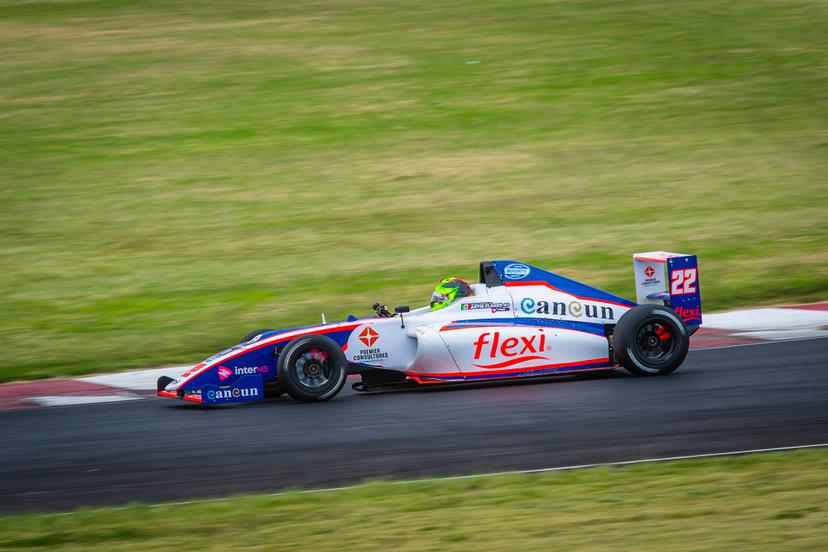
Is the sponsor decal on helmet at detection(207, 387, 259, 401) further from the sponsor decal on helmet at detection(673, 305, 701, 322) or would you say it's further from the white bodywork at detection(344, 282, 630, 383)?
the sponsor decal on helmet at detection(673, 305, 701, 322)

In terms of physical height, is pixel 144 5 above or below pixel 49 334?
above

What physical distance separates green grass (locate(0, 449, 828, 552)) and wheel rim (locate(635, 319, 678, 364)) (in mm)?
3373

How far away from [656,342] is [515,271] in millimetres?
1562

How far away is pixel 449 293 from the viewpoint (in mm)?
11227

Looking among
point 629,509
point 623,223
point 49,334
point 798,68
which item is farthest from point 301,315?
point 798,68

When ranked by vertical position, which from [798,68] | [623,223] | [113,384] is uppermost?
[798,68]

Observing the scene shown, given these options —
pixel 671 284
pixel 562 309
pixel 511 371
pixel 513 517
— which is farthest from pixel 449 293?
pixel 513 517

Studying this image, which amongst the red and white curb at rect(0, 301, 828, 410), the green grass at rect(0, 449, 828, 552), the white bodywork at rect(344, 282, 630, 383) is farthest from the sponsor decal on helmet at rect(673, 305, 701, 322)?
the green grass at rect(0, 449, 828, 552)

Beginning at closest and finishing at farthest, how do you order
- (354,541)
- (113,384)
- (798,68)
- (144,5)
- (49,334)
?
(354,541) < (113,384) < (49,334) < (798,68) < (144,5)

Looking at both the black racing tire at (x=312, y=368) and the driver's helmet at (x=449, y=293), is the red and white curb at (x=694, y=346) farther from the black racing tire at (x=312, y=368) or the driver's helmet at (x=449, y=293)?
the driver's helmet at (x=449, y=293)

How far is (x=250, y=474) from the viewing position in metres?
8.18

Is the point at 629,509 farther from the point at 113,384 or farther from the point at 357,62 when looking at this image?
the point at 357,62

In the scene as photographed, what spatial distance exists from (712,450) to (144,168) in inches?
697

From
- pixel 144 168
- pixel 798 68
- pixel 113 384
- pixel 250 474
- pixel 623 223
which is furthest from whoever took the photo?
pixel 798 68
